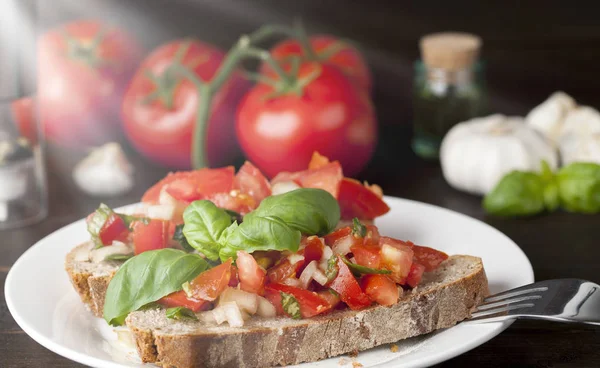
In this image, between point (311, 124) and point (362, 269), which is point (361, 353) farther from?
point (311, 124)

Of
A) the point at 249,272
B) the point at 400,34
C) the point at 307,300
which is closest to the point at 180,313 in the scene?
the point at 249,272

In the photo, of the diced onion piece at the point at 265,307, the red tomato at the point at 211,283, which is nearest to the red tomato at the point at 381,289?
the diced onion piece at the point at 265,307

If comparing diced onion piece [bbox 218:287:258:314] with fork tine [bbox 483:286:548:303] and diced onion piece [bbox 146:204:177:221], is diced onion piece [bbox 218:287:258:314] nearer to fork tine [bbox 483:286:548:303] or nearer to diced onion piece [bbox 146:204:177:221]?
diced onion piece [bbox 146:204:177:221]

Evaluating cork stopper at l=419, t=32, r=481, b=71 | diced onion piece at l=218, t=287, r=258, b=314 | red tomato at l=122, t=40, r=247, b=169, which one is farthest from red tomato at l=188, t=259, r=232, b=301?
cork stopper at l=419, t=32, r=481, b=71

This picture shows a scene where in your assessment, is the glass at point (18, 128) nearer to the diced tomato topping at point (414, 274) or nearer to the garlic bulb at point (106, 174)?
the garlic bulb at point (106, 174)

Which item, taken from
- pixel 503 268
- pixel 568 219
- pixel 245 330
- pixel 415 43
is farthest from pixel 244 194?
pixel 415 43

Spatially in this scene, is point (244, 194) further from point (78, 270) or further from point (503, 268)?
point (503, 268)

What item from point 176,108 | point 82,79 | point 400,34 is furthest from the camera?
point 400,34
